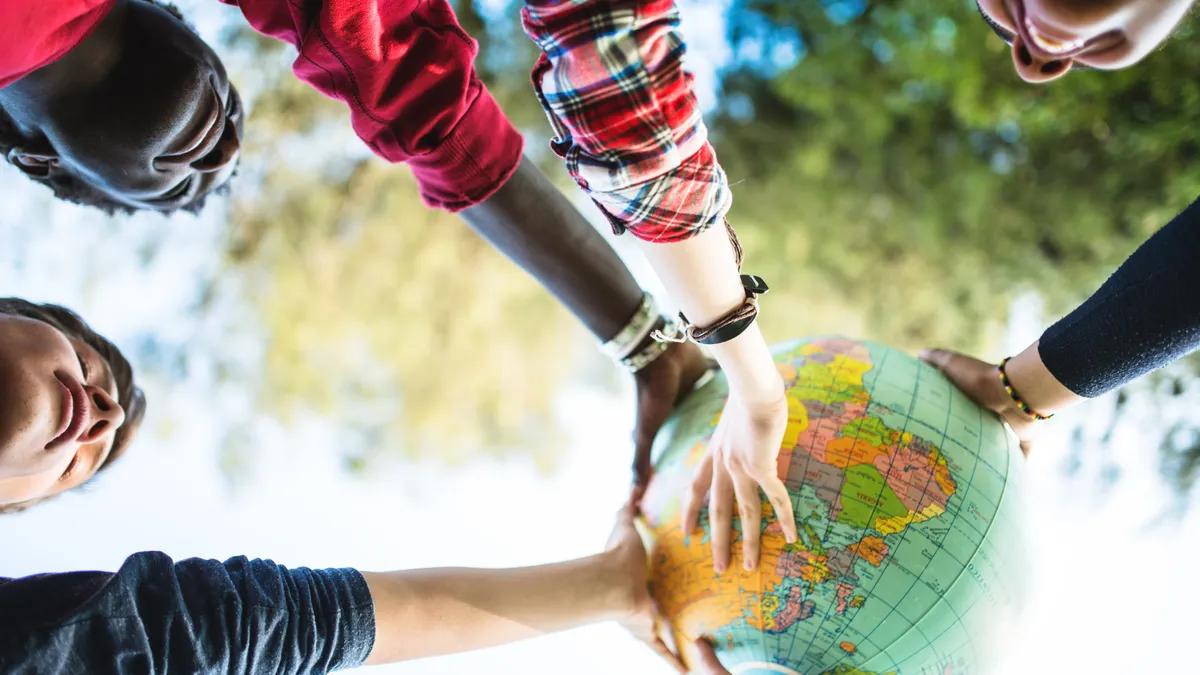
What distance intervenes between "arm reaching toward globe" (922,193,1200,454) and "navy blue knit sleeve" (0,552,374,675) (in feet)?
2.68

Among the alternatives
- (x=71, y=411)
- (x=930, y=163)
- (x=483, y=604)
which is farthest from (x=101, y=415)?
(x=930, y=163)

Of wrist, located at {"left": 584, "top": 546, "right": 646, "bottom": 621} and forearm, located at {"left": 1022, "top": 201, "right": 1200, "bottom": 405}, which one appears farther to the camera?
wrist, located at {"left": 584, "top": 546, "right": 646, "bottom": 621}

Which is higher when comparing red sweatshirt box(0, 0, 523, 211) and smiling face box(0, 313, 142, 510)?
red sweatshirt box(0, 0, 523, 211)

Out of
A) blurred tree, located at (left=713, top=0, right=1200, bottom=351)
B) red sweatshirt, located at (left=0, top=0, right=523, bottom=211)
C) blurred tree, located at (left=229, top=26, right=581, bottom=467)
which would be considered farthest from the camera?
blurred tree, located at (left=229, top=26, right=581, bottom=467)

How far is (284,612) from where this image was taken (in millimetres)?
857

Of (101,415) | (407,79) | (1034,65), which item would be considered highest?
(1034,65)

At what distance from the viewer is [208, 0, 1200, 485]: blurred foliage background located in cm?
221

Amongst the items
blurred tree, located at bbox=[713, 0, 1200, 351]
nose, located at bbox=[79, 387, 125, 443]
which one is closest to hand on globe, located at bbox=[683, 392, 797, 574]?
nose, located at bbox=[79, 387, 125, 443]

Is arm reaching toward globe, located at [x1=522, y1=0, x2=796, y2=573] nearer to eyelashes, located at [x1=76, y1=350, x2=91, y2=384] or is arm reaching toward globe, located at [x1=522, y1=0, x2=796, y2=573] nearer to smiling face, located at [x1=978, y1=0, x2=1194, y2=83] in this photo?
smiling face, located at [x1=978, y1=0, x2=1194, y2=83]

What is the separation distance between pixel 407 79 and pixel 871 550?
0.73 metres

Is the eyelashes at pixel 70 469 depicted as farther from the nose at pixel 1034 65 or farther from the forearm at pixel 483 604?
the nose at pixel 1034 65

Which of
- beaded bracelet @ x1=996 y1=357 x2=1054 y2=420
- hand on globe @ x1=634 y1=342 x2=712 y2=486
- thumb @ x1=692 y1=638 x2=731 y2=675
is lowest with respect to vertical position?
thumb @ x1=692 y1=638 x2=731 y2=675

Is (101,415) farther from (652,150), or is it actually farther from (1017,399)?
(1017,399)

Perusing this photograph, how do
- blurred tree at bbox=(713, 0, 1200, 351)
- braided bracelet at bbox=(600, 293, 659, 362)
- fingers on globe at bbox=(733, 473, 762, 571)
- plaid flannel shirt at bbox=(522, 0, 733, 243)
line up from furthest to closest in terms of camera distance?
blurred tree at bbox=(713, 0, 1200, 351) → braided bracelet at bbox=(600, 293, 659, 362) → fingers on globe at bbox=(733, 473, 762, 571) → plaid flannel shirt at bbox=(522, 0, 733, 243)
